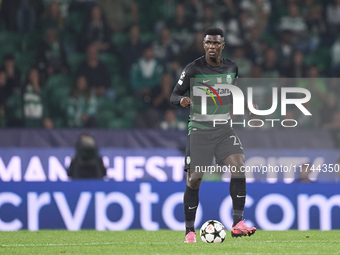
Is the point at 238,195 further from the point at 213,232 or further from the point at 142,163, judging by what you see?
the point at 142,163

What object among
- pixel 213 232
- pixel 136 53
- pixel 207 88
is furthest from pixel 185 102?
pixel 136 53

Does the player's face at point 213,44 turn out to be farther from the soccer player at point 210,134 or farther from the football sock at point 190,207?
the football sock at point 190,207

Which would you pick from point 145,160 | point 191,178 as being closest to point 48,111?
point 145,160

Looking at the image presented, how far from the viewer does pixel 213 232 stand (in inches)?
268

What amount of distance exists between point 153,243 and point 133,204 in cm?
234

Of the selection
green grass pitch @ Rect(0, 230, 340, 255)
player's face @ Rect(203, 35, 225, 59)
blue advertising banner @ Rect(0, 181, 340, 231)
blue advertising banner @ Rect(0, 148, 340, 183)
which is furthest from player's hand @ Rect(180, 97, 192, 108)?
blue advertising banner @ Rect(0, 148, 340, 183)

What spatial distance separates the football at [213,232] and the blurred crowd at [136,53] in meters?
4.74

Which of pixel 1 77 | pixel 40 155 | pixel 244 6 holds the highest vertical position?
pixel 244 6

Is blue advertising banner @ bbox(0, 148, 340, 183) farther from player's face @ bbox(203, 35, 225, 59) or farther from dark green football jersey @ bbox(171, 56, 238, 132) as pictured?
player's face @ bbox(203, 35, 225, 59)

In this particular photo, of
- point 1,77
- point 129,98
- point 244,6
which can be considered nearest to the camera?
point 1,77

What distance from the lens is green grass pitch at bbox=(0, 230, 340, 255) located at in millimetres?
6309

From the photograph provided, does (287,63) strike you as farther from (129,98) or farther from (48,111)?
(48,111)

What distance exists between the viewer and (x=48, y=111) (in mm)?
12273

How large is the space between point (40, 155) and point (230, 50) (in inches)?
171
